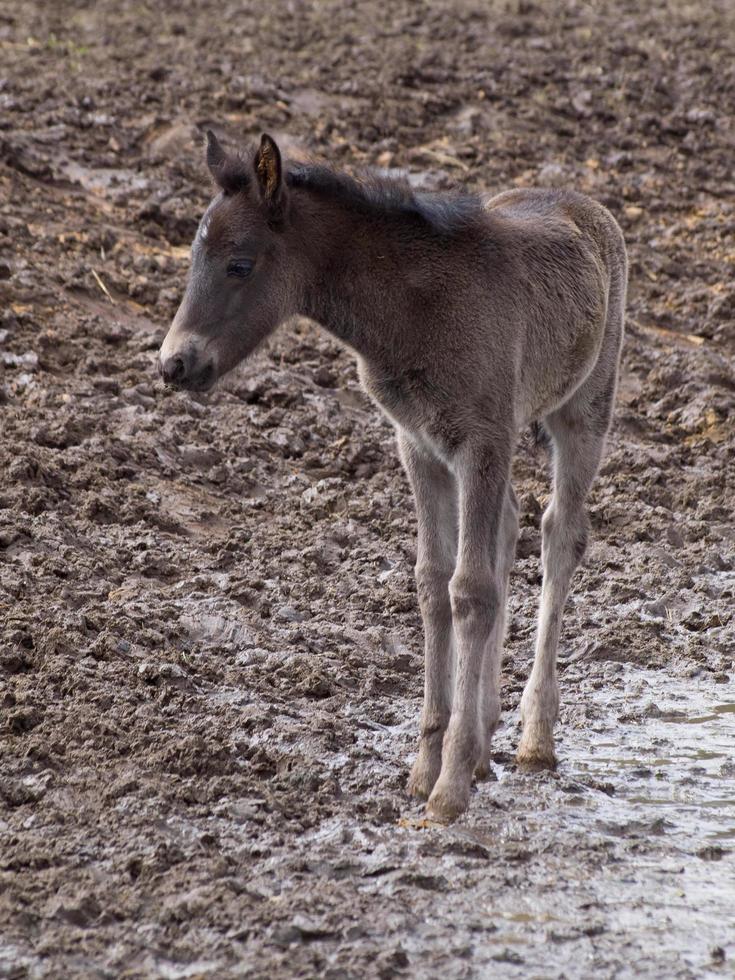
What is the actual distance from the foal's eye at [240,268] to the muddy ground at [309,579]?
0.71m

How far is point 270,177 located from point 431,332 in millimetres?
755

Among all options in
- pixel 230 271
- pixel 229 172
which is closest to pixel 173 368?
pixel 230 271

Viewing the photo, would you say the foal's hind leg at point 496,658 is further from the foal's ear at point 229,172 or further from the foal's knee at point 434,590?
the foal's ear at point 229,172

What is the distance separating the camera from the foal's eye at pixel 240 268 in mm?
4832

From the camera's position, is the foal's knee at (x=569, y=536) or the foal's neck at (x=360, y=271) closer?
the foal's neck at (x=360, y=271)

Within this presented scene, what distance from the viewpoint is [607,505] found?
7.42 meters

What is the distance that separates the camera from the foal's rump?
5.20 m

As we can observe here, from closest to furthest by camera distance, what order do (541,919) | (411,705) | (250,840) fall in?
(541,919), (250,840), (411,705)

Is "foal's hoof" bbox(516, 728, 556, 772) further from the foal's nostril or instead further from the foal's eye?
the foal's eye

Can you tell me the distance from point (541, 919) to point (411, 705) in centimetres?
170

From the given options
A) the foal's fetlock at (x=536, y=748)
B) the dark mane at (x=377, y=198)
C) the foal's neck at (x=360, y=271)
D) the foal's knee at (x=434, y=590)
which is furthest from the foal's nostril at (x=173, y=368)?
the foal's fetlock at (x=536, y=748)

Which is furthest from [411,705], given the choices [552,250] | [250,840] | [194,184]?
[194,184]

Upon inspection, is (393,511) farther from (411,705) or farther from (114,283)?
(114,283)

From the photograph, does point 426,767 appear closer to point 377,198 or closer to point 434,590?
point 434,590
